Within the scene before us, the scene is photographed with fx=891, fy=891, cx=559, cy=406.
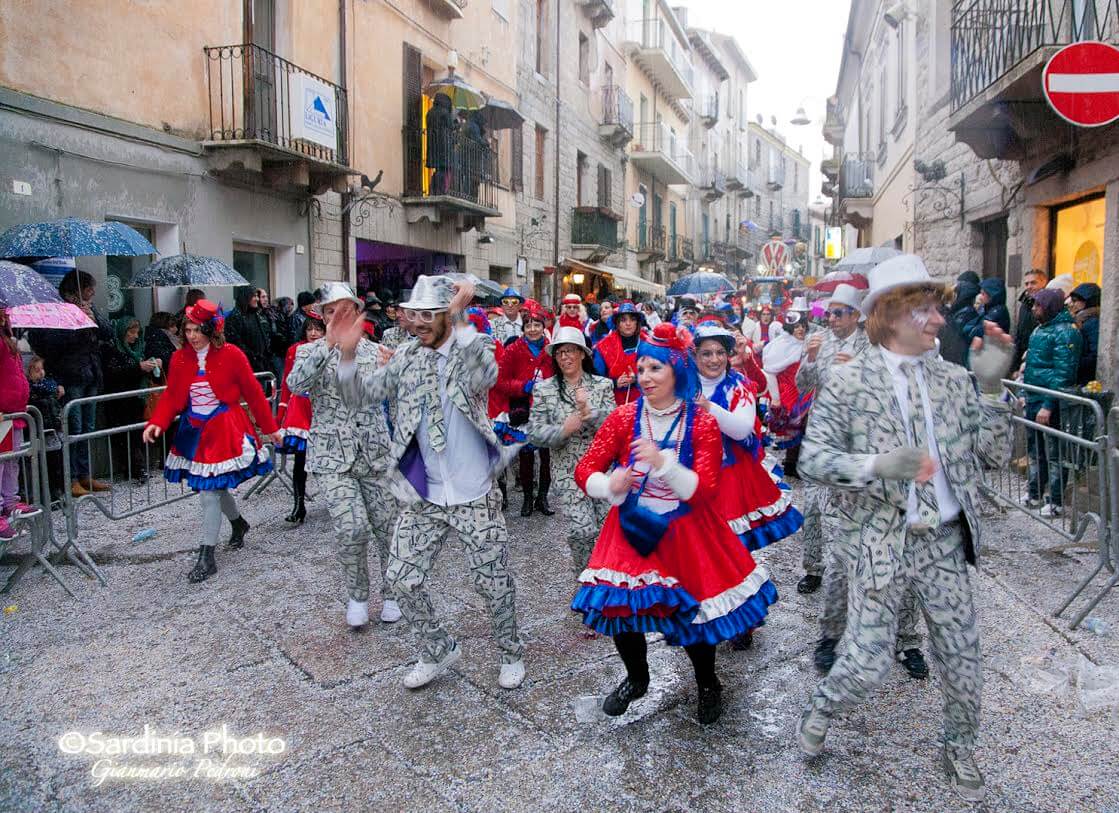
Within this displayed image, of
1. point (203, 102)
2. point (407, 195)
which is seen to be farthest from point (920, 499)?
point (407, 195)

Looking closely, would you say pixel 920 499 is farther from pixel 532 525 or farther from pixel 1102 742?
pixel 532 525

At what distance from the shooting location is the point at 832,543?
4.11 meters

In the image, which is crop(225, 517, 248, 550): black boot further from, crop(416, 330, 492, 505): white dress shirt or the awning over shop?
the awning over shop

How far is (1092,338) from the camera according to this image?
7.68 metres

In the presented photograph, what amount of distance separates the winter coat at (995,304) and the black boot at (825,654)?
649 cm

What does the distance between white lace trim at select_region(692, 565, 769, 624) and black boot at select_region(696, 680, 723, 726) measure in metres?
0.49

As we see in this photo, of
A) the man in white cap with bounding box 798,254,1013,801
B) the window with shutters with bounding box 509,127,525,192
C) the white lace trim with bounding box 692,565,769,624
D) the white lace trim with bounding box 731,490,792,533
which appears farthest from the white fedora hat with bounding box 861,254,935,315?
the window with shutters with bounding box 509,127,525,192

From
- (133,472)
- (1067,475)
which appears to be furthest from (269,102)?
(1067,475)

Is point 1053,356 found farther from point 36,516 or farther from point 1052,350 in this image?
point 36,516

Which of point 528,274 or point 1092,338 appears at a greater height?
point 528,274

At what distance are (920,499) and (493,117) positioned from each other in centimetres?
1646

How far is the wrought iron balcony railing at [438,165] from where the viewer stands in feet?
52.2

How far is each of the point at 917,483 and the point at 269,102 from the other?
1088cm

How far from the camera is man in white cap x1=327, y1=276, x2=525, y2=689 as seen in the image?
408 cm
